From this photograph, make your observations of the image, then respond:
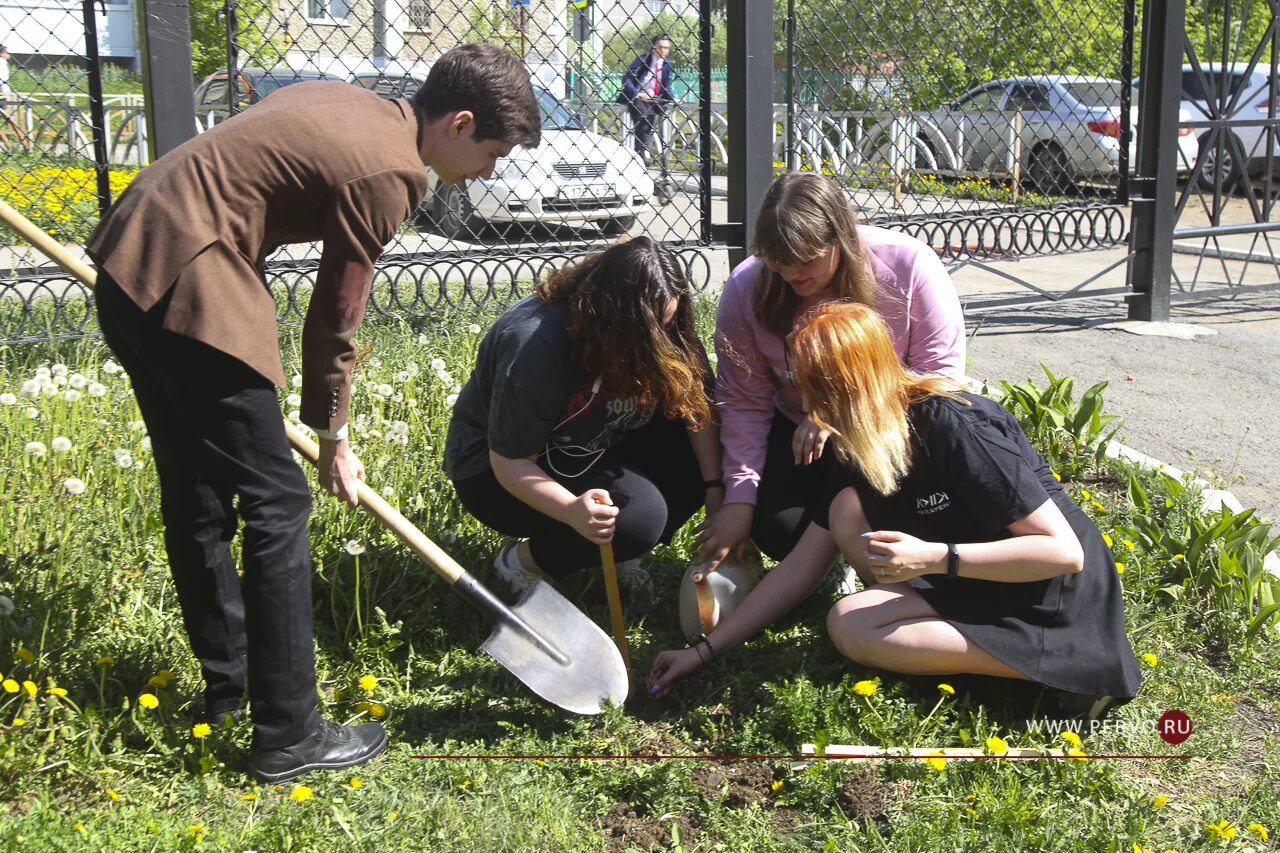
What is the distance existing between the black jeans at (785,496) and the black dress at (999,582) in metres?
0.51

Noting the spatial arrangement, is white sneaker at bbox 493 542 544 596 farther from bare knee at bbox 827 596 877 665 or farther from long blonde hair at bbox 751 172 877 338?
long blonde hair at bbox 751 172 877 338

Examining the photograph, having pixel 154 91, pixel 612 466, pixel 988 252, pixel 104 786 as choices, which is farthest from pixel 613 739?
pixel 988 252

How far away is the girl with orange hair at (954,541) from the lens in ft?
8.13

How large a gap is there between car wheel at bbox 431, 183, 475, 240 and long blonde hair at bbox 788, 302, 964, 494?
2.82 metres

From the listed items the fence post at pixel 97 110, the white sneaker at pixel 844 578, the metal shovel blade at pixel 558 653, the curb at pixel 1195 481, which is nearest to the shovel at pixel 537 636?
the metal shovel blade at pixel 558 653

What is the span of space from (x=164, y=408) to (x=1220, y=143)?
6.84m

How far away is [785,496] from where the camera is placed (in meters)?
3.17

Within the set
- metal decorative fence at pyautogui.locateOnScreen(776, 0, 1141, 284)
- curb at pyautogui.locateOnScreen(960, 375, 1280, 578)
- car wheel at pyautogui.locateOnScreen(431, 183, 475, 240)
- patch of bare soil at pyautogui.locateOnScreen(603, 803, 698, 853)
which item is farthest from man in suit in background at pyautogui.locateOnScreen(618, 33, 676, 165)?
patch of bare soil at pyautogui.locateOnScreen(603, 803, 698, 853)

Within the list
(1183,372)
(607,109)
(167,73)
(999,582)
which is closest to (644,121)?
(607,109)

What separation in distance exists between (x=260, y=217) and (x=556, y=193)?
3.81m

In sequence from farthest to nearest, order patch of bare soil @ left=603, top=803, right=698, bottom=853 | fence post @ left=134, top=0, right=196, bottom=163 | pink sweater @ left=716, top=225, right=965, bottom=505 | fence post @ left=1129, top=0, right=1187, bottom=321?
fence post @ left=1129, top=0, right=1187, bottom=321, fence post @ left=134, top=0, right=196, bottom=163, pink sweater @ left=716, top=225, right=965, bottom=505, patch of bare soil @ left=603, top=803, right=698, bottom=853

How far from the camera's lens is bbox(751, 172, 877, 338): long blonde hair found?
9.21ft

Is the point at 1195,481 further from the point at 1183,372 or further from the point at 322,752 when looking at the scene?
the point at 322,752

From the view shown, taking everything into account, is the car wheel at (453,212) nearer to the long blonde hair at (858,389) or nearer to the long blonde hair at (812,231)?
the long blonde hair at (812,231)
